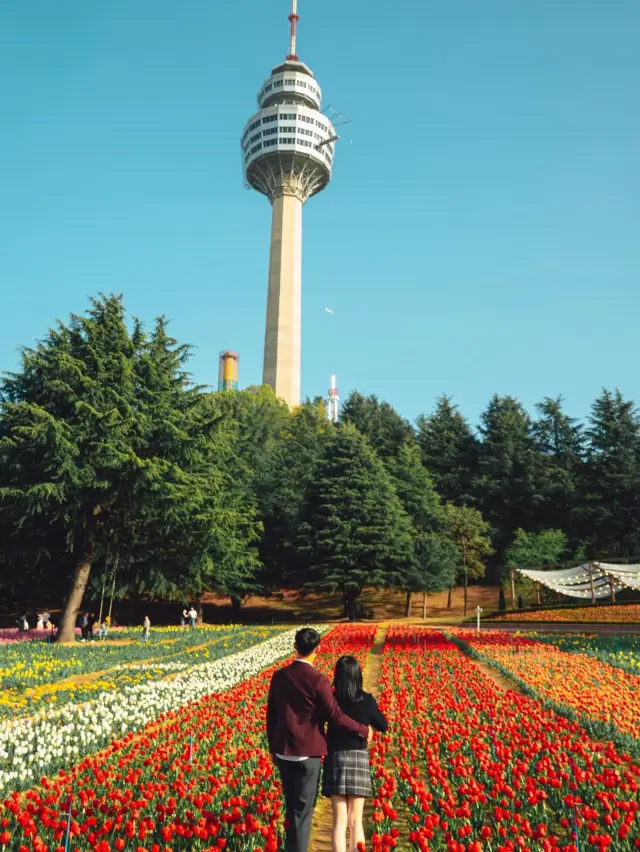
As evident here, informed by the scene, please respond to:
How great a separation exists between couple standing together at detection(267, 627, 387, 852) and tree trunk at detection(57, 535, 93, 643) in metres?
24.0

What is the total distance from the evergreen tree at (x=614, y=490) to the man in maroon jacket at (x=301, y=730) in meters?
56.4

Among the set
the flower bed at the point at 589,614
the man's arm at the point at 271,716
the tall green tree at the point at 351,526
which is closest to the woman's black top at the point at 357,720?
the man's arm at the point at 271,716

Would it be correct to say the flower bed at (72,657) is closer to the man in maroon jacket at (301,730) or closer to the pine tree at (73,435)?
the pine tree at (73,435)

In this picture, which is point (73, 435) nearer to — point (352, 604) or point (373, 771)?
point (373, 771)

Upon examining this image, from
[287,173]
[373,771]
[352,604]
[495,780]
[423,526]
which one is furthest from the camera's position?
[287,173]

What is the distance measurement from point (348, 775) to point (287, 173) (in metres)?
103

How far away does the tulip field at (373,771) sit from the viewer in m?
5.24

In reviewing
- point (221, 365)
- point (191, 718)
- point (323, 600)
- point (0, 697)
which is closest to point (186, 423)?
point (0, 697)

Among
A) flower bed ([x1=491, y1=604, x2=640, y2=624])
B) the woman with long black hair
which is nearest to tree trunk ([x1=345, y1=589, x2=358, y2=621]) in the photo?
flower bed ([x1=491, y1=604, x2=640, y2=624])

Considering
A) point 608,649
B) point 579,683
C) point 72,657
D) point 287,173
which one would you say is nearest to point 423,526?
point 608,649

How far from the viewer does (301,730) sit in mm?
4566

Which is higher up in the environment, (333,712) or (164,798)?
(333,712)

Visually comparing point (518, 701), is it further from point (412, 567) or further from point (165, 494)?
point (412, 567)

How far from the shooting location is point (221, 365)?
4304 inches
